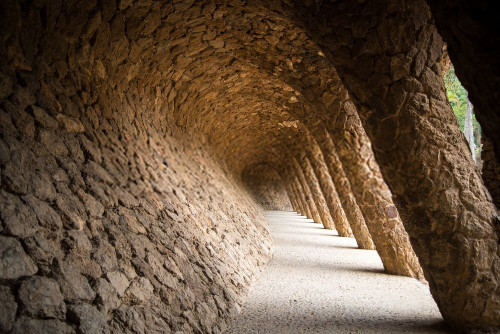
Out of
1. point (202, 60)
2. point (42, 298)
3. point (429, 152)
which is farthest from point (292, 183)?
point (42, 298)

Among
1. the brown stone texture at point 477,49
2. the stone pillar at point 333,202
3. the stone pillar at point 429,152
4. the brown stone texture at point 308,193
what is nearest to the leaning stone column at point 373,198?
the stone pillar at point 429,152

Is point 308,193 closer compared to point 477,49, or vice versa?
point 477,49

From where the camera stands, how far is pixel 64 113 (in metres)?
3.80

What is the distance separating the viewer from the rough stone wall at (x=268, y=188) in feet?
91.1

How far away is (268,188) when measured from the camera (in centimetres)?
Answer: 2892

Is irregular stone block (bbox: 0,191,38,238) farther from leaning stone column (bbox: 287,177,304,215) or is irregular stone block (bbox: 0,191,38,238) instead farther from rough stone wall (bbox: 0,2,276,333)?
leaning stone column (bbox: 287,177,304,215)

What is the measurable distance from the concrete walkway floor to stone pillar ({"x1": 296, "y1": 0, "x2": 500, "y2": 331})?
1.89 ft

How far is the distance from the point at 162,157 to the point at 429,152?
402 centimetres

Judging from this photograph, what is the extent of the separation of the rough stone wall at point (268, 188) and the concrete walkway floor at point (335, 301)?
66.0ft

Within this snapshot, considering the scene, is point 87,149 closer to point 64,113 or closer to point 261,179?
point 64,113

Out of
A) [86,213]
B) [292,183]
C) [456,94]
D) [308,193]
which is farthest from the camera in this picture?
[292,183]

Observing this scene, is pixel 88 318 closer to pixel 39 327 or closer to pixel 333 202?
pixel 39 327

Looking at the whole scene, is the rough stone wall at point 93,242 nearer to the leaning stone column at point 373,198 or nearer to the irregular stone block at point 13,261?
the irregular stone block at point 13,261

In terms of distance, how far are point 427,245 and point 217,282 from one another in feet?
7.39
